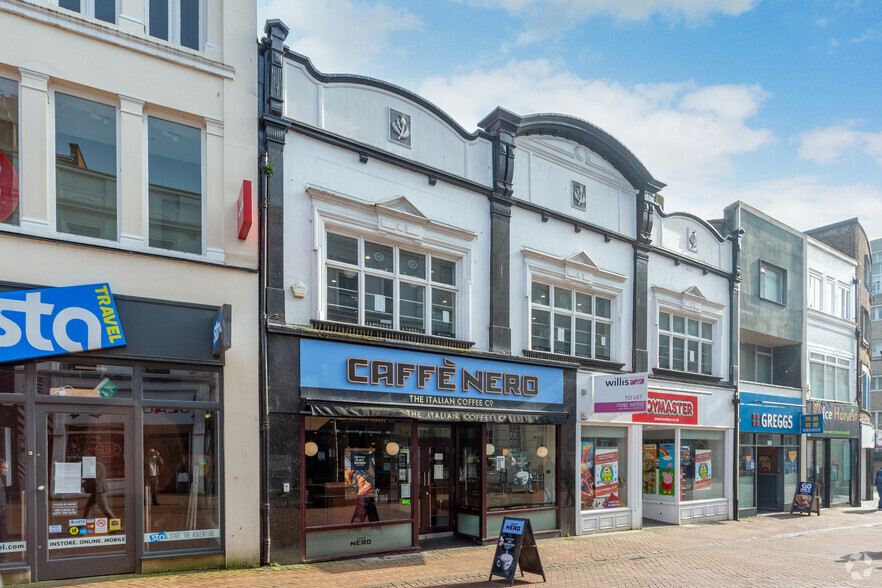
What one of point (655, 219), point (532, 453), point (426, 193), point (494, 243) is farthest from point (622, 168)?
point (532, 453)

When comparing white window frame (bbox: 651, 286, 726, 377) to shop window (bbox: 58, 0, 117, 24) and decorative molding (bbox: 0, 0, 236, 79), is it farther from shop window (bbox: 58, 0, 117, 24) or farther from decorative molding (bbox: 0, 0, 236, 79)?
shop window (bbox: 58, 0, 117, 24)

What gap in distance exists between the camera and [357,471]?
11.1m

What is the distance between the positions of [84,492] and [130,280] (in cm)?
276

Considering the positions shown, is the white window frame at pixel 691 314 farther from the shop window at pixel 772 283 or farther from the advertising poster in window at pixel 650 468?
A: the shop window at pixel 772 283

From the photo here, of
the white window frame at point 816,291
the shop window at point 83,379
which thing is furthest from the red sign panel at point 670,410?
the shop window at point 83,379

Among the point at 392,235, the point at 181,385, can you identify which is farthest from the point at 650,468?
the point at 181,385

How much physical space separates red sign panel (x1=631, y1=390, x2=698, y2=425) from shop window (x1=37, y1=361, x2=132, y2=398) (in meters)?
11.0

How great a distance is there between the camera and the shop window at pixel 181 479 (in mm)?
8977

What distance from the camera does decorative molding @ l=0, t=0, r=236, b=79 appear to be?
8578mm

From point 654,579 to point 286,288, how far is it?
718 cm

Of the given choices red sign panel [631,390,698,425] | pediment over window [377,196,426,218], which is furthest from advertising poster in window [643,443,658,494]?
pediment over window [377,196,426,218]

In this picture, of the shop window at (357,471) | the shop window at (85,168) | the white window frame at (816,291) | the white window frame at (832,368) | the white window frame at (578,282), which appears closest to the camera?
the shop window at (85,168)

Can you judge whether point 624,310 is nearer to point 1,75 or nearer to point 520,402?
point 520,402

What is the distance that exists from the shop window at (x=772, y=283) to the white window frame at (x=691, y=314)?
2.59 meters
